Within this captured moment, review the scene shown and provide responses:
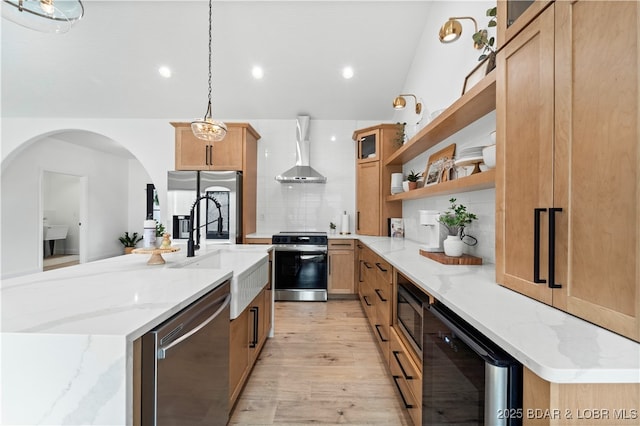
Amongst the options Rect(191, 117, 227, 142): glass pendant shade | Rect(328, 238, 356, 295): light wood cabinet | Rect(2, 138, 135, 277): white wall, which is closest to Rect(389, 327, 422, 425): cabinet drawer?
Rect(328, 238, 356, 295): light wood cabinet

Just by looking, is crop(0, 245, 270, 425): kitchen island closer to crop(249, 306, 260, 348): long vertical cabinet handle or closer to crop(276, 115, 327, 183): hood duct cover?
crop(249, 306, 260, 348): long vertical cabinet handle

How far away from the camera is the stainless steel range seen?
154 inches

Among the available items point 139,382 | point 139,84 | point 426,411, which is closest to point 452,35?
point 426,411

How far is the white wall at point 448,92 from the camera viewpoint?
6.34 feet

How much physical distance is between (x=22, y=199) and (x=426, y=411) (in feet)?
24.5

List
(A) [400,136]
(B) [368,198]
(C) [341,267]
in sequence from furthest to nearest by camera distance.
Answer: (B) [368,198], (C) [341,267], (A) [400,136]

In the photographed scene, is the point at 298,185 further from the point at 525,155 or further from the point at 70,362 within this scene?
the point at 70,362

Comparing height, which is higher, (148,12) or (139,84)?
(148,12)

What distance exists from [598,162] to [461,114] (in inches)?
49.0

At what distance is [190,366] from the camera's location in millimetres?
1066

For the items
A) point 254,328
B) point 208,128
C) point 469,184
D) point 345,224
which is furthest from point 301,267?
point 469,184

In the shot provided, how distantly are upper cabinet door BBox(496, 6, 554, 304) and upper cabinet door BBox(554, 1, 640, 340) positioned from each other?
5 cm

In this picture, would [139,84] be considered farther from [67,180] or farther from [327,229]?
[67,180]

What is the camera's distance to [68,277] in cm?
130
